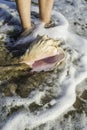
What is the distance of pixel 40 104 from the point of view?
9.93 feet

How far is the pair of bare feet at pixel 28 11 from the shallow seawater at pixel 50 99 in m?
0.55

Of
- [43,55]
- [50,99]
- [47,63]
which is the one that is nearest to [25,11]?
[43,55]

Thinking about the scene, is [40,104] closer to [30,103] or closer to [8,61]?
[30,103]

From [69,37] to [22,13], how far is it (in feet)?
2.15

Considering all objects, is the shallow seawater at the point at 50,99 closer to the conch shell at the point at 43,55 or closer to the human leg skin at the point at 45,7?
the conch shell at the point at 43,55

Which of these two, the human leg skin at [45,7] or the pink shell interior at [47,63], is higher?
the human leg skin at [45,7]

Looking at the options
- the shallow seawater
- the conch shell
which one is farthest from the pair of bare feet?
the shallow seawater

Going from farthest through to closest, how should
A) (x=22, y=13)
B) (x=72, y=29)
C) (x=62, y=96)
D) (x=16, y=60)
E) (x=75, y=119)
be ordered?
1. (x=72, y=29)
2. (x=22, y=13)
3. (x=16, y=60)
4. (x=62, y=96)
5. (x=75, y=119)

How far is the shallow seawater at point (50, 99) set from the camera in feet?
9.29

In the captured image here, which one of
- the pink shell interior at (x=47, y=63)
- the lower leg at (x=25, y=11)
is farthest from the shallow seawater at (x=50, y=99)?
the lower leg at (x=25, y=11)

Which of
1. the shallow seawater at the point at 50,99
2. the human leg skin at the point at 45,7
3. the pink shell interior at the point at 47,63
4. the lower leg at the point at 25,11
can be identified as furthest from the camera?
the human leg skin at the point at 45,7

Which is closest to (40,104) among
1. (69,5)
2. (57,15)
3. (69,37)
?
(69,37)

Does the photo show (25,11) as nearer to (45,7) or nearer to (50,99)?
(45,7)

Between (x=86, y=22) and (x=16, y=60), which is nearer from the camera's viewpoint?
(x=16, y=60)
